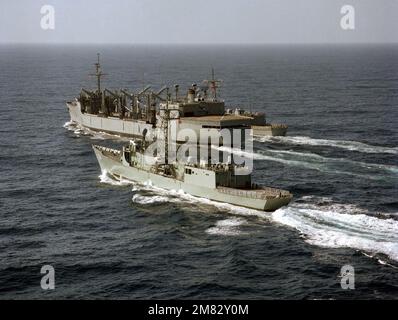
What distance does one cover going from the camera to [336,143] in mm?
91062

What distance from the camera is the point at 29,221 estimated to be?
60.5 metres

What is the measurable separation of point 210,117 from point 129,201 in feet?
121

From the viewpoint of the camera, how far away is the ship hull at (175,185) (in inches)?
2389

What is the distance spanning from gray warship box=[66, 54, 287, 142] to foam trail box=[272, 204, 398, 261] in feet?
114

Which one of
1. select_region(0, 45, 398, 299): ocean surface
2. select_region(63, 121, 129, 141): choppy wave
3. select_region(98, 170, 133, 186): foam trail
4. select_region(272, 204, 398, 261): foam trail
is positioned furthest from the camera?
select_region(63, 121, 129, 141): choppy wave

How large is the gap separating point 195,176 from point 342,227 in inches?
700

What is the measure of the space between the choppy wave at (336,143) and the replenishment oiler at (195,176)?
25011 millimetres

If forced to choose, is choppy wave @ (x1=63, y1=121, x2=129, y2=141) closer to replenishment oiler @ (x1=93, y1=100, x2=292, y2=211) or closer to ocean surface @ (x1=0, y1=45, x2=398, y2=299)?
ocean surface @ (x1=0, y1=45, x2=398, y2=299)

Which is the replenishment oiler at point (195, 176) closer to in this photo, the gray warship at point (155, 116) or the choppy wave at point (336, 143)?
the gray warship at point (155, 116)

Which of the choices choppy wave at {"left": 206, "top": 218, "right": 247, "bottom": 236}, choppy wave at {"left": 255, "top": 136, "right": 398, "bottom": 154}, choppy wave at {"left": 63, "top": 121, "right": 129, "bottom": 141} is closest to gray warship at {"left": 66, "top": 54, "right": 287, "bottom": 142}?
choppy wave at {"left": 63, "top": 121, "right": 129, "bottom": 141}

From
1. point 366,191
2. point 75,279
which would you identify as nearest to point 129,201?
point 75,279

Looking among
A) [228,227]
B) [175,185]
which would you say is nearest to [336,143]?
[175,185]

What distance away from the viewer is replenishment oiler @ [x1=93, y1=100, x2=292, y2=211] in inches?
2416
